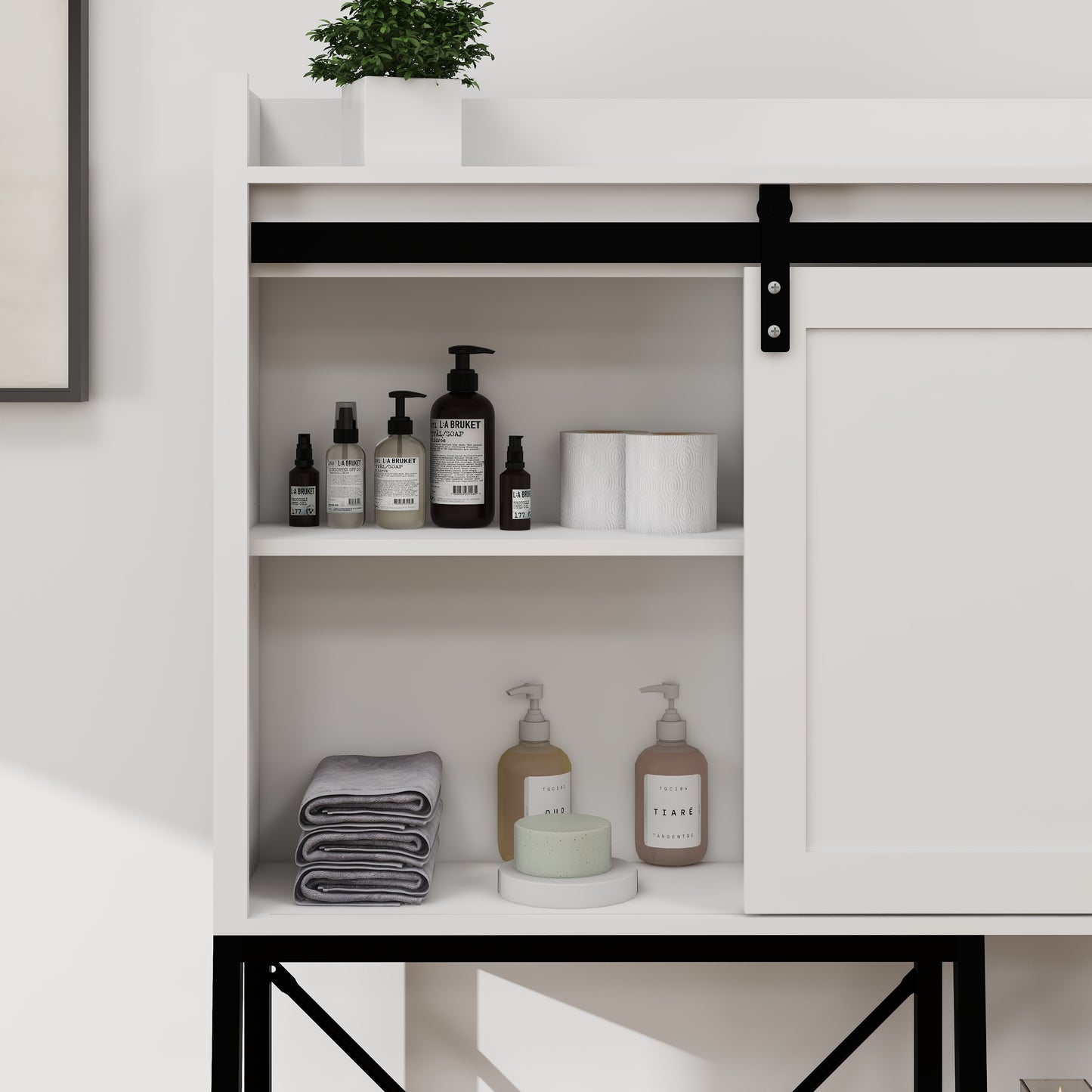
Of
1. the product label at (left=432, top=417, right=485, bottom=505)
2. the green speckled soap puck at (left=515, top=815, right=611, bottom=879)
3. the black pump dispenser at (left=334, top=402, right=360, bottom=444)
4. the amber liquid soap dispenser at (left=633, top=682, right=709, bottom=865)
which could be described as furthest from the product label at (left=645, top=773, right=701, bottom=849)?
the black pump dispenser at (left=334, top=402, right=360, bottom=444)

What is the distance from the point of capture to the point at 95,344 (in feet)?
4.17

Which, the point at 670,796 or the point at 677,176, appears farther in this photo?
the point at 670,796

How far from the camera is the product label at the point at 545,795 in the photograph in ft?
3.92

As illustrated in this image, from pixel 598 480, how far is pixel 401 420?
0.21 metres

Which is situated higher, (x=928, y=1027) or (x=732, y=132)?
(x=732, y=132)

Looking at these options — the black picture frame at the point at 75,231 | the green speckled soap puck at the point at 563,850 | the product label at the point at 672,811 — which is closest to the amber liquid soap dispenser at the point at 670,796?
the product label at the point at 672,811

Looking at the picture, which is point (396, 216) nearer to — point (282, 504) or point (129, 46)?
point (282, 504)

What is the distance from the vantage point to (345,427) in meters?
1.17

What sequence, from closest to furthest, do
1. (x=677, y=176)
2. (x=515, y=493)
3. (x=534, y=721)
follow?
1. (x=677, y=176)
2. (x=515, y=493)
3. (x=534, y=721)

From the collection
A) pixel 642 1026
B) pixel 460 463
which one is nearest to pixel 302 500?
pixel 460 463

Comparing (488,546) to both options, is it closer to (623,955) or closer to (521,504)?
(521,504)

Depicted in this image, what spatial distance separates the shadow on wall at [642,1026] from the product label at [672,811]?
0.19 m

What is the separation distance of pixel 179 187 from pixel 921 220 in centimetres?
81

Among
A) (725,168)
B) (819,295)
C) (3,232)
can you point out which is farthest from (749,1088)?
(3,232)
